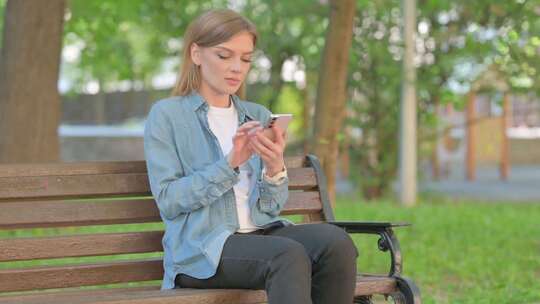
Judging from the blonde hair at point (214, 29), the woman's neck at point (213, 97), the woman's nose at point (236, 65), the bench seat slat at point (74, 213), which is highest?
the blonde hair at point (214, 29)

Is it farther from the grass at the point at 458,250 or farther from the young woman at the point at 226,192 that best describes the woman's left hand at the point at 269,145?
the grass at the point at 458,250

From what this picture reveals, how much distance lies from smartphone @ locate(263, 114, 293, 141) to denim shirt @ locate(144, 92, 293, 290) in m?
0.19

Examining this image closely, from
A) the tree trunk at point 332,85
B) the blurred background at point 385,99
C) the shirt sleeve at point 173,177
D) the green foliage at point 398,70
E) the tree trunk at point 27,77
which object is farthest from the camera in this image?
the green foliage at point 398,70

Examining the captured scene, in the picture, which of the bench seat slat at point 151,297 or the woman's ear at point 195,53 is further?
the woman's ear at point 195,53

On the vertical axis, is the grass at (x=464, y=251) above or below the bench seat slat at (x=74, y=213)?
below

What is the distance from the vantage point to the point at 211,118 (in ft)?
14.9

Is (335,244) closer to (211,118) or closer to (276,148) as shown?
(276,148)

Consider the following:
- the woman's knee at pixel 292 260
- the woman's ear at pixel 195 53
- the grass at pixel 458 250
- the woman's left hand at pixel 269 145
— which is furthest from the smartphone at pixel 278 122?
the grass at pixel 458 250

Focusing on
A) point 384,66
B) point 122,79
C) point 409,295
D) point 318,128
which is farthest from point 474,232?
point 122,79

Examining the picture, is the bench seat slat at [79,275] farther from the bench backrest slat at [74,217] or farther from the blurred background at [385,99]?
the blurred background at [385,99]

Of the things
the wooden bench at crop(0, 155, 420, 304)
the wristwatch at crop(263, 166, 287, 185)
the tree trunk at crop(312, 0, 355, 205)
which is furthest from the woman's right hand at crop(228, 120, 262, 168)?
the tree trunk at crop(312, 0, 355, 205)

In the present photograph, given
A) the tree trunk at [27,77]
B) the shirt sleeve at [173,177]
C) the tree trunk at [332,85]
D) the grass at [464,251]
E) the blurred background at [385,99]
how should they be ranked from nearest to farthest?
1. the shirt sleeve at [173,177]
2. the grass at [464,251]
3. the tree trunk at [332,85]
4. the blurred background at [385,99]
5. the tree trunk at [27,77]

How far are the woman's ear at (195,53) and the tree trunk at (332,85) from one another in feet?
12.7

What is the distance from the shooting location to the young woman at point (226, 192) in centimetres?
415
